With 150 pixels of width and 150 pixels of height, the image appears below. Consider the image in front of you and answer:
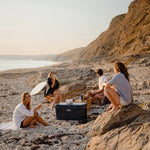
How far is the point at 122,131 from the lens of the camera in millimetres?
4309

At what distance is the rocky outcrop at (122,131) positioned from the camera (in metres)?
3.83

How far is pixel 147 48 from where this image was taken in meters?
20.4

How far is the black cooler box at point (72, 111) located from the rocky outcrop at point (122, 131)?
5.13 feet

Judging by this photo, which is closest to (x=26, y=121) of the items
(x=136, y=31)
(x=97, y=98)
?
(x=97, y=98)

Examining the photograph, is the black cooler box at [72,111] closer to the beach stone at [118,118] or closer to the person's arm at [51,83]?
the beach stone at [118,118]

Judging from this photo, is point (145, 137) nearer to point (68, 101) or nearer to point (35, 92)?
point (68, 101)

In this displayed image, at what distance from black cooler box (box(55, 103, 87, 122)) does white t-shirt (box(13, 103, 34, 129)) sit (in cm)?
113

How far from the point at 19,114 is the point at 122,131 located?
3216 millimetres

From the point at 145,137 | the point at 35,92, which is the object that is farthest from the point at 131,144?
the point at 35,92

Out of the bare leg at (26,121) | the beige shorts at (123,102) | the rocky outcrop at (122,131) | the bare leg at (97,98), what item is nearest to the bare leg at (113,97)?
the beige shorts at (123,102)

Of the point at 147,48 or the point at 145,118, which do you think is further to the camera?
the point at 147,48

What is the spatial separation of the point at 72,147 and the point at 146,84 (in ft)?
20.7

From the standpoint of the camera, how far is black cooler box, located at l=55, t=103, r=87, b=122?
6738 millimetres

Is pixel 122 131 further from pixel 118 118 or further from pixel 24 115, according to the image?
pixel 24 115
